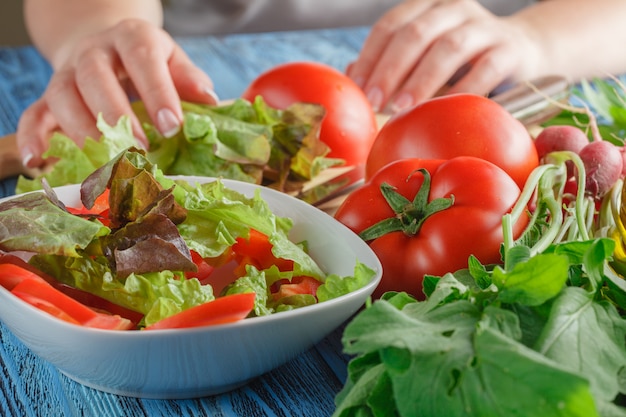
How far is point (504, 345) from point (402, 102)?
3.22 feet

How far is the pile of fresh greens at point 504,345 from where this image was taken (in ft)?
1.59

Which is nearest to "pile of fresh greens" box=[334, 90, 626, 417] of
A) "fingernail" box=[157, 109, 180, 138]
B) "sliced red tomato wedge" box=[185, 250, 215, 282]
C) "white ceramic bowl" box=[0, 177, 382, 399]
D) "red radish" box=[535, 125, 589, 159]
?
"white ceramic bowl" box=[0, 177, 382, 399]

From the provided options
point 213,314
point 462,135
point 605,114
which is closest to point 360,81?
point 605,114

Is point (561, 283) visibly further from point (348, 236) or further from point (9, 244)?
point (9, 244)

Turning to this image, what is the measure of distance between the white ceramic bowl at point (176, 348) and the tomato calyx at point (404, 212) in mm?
100

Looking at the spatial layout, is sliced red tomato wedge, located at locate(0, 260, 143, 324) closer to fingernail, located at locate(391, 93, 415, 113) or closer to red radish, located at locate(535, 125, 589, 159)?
red radish, located at locate(535, 125, 589, 159)

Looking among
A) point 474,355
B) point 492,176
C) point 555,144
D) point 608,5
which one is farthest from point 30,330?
point 608,5

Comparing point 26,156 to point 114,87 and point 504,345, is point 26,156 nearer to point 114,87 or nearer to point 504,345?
point 114,87

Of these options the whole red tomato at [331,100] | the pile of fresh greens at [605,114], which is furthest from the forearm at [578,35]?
the whole red tomato at [331,100]

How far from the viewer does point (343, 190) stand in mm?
1134

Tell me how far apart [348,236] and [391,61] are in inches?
30.2

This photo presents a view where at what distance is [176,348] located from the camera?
2.03 feet

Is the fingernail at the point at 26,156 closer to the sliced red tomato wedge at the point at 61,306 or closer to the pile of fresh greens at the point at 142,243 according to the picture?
the pile of fresh greens at the point at 142,243

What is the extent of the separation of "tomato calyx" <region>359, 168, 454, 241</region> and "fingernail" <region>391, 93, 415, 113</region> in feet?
1.97
